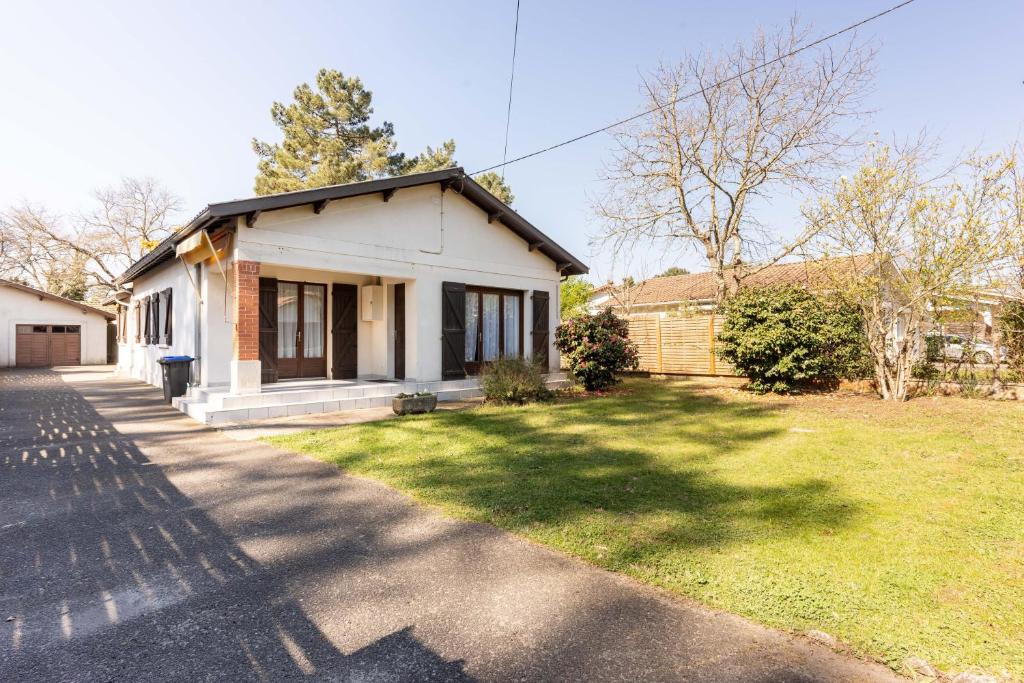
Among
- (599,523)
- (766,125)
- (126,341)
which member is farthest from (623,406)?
(126,341)

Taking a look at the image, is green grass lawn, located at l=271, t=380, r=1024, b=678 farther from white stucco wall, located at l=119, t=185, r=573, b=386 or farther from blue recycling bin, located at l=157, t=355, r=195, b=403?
blue recycling bin, located at l=157, t=355, r=195, b=403

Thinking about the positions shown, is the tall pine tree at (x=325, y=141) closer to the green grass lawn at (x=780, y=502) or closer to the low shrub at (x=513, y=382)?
the low shrub at (x=513, y=382)

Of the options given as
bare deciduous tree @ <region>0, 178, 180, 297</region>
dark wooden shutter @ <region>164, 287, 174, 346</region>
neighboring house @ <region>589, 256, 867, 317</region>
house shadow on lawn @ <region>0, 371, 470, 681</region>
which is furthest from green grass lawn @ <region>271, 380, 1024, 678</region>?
bare deciduous tree @ <region>0, 178, 180, 297</region>

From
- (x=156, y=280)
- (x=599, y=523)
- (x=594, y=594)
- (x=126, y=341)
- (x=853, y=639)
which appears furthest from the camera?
(x=126, y=341)

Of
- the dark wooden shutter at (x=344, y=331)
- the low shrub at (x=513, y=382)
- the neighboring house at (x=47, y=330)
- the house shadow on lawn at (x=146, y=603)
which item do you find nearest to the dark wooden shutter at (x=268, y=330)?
the dark wooden shutter at (x=344, y=331)

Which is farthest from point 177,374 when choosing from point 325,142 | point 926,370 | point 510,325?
point 325,142

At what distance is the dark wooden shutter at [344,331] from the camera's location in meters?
11.6

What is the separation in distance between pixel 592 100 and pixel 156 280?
12503mm

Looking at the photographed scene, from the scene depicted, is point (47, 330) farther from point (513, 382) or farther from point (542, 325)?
point (513, 382)

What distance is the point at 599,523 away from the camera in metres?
3.64

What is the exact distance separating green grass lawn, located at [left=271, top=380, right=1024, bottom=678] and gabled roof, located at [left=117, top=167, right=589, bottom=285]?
3866mm

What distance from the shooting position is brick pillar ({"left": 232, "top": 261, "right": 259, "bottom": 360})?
8.20 metres

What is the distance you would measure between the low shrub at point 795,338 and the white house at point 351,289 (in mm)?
4682

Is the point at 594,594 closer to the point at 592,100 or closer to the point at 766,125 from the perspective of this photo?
the point at 592,100
